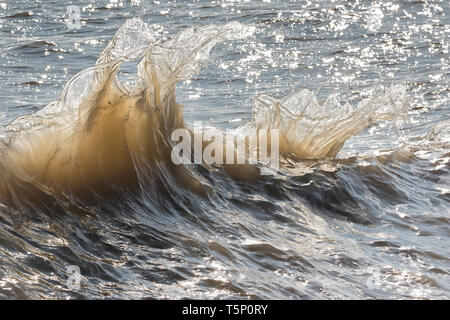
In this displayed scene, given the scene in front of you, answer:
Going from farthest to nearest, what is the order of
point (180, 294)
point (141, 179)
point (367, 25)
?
point (367, 25) < point (141, 179) < point (180, 294)

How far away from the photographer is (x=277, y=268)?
11.7 feet

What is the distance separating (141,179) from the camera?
4457mm

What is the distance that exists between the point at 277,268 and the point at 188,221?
2.46 feet

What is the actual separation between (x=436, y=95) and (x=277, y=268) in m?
5.46

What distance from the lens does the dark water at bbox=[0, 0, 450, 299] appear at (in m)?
3.24

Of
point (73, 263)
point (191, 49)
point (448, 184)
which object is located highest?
point (191, 49)

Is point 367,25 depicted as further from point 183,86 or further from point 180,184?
point 180,184

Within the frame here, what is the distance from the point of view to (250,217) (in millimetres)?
4395


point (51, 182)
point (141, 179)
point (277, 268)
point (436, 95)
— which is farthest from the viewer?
point (436, 95)

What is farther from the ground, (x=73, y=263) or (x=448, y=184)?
(x=73, y=263)

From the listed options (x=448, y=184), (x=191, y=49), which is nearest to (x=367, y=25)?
(x=448, y=184)

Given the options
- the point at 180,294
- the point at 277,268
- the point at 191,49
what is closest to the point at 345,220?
the point at 277,268

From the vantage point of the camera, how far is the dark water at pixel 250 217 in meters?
3.24
